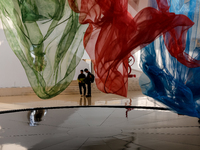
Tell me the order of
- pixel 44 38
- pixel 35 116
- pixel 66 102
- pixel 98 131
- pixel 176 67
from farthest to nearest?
pixel 66 102, pixel 35 116, pixel 98 131, pixel 176 67, pixel 44 38

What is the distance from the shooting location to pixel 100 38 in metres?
1.68

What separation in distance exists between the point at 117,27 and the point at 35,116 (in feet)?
7.83

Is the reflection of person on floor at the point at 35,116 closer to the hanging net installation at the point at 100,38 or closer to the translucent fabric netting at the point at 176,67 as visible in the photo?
the hanging net installation at the point at 100,38

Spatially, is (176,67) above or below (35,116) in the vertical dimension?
above

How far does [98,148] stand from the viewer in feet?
6.64

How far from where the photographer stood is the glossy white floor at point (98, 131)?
2.11 meters

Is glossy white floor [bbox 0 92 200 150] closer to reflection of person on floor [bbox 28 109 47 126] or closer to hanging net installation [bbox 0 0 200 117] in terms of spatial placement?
reflection of person on floor [bbox 28 109 47 126]

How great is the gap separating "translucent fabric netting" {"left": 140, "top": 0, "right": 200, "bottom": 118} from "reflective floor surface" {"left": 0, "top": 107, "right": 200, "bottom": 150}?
55 cm

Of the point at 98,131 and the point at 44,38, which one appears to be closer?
the point at 44,38

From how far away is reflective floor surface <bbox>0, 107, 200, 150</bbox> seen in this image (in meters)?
2.11

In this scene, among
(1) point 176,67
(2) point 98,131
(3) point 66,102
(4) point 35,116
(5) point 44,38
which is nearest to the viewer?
(5) point 44,38

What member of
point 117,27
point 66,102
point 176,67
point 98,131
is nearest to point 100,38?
point 117,27

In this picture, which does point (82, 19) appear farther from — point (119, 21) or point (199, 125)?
point (199, 125)

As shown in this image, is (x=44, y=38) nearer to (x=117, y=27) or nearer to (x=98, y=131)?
(x=117, y=27)
